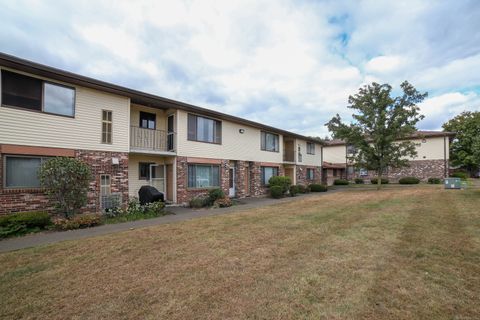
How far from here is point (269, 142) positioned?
1995cm

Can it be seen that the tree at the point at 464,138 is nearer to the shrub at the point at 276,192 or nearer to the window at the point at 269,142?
the window at the point at 269,142

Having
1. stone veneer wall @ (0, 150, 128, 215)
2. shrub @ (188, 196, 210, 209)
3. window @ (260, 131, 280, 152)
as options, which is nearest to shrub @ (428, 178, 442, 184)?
window @ (260, 131, 280, 152)

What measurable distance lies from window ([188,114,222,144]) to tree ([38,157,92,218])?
6.18 m

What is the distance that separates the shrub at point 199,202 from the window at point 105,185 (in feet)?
13.4

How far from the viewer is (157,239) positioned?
6.34 m

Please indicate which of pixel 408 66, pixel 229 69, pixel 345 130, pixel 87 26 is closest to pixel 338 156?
pixel 345 130

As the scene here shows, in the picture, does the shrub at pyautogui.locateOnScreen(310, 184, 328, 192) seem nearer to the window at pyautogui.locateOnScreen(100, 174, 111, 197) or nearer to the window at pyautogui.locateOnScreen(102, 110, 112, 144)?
the window at pyautogui.locateOnScreen(100, 174, 111, 197)

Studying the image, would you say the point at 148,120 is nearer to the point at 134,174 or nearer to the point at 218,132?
the point at 134,174

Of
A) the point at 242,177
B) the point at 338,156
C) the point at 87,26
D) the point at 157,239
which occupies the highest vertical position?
the point at 87,26

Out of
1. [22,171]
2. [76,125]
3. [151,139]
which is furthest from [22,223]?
[151,139]

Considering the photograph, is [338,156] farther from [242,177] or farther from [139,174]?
[139,174]

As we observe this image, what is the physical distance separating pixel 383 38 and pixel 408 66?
4656 mm

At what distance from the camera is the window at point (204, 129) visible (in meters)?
13.9

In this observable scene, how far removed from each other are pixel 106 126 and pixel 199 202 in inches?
231
